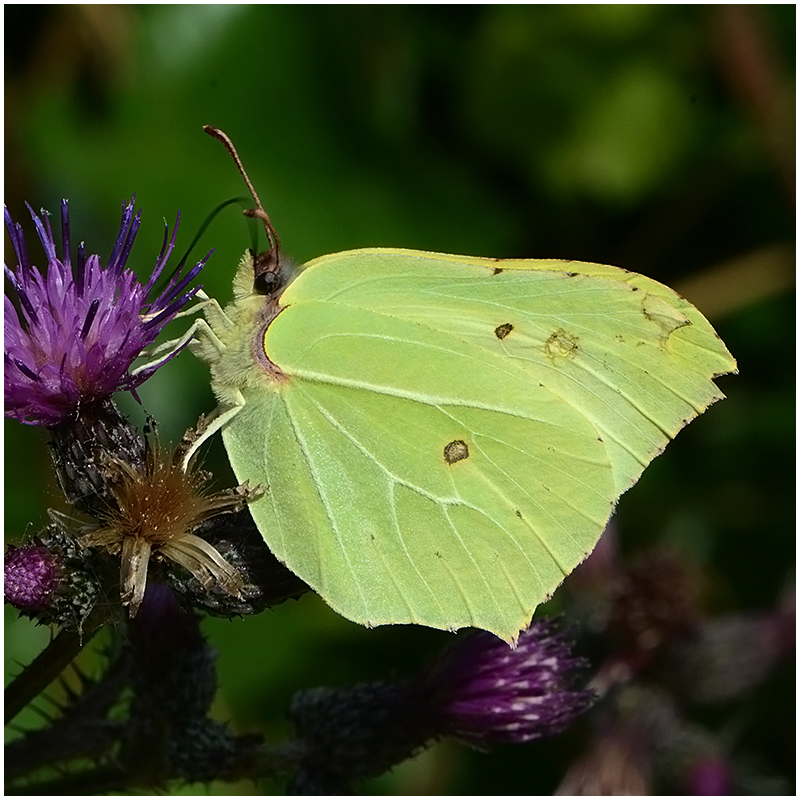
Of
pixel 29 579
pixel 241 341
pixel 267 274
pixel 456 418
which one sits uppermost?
pixel 267 274

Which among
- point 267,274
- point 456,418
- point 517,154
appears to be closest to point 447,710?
point 456,418

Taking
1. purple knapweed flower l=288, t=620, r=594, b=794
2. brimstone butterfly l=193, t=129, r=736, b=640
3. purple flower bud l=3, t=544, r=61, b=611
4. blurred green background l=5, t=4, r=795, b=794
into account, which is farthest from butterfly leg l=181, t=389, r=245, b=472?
blurred green background l=5, t=4, r=795, b=794

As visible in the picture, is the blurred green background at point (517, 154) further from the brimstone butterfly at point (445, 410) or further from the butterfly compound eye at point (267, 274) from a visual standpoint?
the brimstone butterfly at point (445, 410)

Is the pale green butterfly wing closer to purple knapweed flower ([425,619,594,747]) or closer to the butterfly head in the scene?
the butterfly head

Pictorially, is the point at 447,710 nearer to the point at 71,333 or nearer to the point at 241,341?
the point at 241,341

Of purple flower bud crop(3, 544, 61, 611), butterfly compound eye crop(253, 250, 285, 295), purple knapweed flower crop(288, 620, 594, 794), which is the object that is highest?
butterfly compound eye crop(253, 250, 285, 295)

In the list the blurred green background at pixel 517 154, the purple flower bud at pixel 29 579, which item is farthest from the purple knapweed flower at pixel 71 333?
the blurred green background at pixel 517 154
